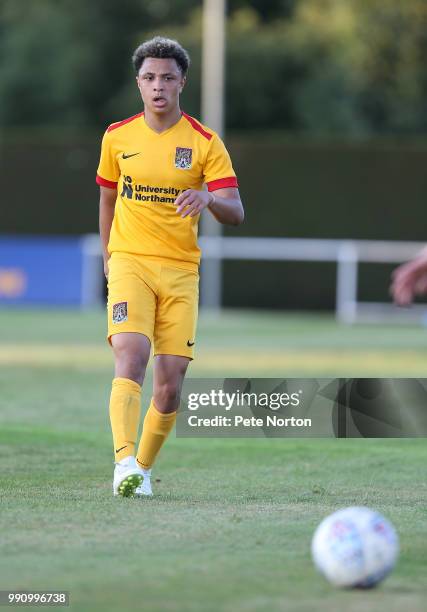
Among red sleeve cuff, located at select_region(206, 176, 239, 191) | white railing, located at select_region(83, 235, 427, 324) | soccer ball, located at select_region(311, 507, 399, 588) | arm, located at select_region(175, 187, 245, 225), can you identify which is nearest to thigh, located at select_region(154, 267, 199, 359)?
arm, located at select_region(175, 187, 245, 225)

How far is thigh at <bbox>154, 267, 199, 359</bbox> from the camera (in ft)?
26.1

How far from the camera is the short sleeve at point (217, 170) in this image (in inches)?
314

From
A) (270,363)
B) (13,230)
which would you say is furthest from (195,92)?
(270,363)

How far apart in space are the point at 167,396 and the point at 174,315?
472 mm

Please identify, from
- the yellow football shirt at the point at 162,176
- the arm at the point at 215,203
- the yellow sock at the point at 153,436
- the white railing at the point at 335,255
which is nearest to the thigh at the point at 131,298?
the yellow football shirt at the point at 162,176

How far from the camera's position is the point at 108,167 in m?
8.09

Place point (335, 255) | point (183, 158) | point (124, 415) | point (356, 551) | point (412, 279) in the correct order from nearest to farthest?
point (356, 551) → point (412, 279) → point (124, 415) → point (183, 158) → point (335, 255)

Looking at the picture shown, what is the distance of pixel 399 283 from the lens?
19.2 feet

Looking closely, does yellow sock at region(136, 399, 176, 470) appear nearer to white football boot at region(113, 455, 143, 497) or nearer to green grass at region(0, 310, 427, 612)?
green grass at region(0, 310, 427, 612)

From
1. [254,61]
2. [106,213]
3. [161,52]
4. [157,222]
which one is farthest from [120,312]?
[254,61]

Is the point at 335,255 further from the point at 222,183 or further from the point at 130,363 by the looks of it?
the point at 130,363

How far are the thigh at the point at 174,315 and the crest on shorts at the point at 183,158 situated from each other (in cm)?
57

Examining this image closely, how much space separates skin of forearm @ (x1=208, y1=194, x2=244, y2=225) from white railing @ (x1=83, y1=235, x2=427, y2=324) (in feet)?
68.2

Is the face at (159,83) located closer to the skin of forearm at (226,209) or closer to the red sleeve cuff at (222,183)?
the red sleeve cuff at (222,183)
